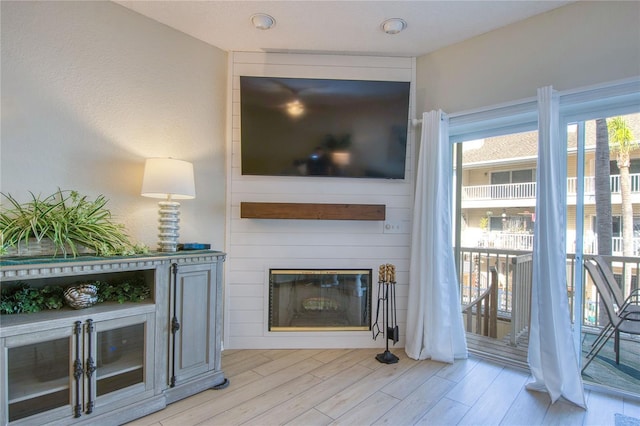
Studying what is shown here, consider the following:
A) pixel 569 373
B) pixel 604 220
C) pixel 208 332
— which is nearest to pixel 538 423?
pixel 569 373

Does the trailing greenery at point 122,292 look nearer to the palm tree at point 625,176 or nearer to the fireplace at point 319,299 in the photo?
the fireplace at point 319,299

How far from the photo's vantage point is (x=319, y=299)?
3.07 meters

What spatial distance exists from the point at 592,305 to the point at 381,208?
1.72 metres

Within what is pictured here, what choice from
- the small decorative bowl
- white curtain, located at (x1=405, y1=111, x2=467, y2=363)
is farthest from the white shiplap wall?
the small decorative bowl

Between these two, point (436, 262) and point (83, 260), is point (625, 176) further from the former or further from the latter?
point (83, 260)

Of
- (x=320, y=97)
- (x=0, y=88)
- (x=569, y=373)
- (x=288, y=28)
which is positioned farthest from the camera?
(x=320, y=97)

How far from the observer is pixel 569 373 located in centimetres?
210

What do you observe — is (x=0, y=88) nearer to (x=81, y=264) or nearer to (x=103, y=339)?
(x=81, y=264)

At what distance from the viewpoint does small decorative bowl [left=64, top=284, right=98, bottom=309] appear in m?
1.75

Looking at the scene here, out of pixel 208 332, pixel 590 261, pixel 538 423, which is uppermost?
pixel 590 261

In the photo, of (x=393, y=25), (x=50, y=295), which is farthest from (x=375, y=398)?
(x=393, y=25)

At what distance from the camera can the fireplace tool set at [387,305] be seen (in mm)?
2748

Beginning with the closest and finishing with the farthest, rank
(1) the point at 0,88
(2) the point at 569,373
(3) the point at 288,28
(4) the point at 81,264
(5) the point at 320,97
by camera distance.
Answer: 1. (4) the point at 81,264
2. (1) the point at 0,88
3. (2) the point at 569,373
4. (3) the point at 288,28
5. (5) the point at 320,97

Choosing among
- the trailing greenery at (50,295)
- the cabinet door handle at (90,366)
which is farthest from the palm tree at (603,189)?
the cabinet door handle at (90,366)
